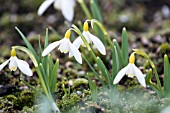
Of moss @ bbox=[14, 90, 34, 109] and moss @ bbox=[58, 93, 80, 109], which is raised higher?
moss @ bbox=[14, 90, 34, 109]

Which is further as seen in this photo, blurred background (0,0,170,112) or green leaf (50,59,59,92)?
blurred background (0,0,170,112)

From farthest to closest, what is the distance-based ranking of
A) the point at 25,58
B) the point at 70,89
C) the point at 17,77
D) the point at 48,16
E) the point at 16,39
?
the point at 48,16, the point at 16,39, the point at 25,58, the point at 17,77, the point at 70,89

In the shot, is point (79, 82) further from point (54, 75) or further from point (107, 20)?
point (107, 20)

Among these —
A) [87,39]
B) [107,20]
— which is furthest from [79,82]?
[107,20]

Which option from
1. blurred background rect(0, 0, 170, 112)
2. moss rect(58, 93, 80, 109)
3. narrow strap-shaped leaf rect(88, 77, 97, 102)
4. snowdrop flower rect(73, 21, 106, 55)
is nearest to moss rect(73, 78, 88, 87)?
moss rect(58, 93, 80, 109)

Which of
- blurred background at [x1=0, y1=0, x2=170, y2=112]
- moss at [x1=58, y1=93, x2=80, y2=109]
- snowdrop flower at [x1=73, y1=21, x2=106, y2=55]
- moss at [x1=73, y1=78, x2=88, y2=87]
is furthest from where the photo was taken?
blurred background at [x1=0, y1=0, x2=170, y2=112]

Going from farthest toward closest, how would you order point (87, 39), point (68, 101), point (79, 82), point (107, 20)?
point (107, 20) → point (79, 82) → point (68, 101) → point (87, 39)

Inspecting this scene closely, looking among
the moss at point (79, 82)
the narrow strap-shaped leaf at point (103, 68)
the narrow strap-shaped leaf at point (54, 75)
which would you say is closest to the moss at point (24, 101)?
the narrow strap-shaped leaf at point (54, 75)

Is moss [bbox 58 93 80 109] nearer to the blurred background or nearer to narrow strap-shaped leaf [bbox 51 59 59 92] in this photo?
narrow strap-shaped leaf [bbox 51 59 59 92]

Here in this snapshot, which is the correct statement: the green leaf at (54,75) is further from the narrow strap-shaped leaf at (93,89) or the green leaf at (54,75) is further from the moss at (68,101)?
the narrow strap-shaped leaf at (93,89)

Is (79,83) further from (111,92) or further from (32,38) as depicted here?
(32,38)

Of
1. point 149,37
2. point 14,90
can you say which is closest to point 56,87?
point 14,90
